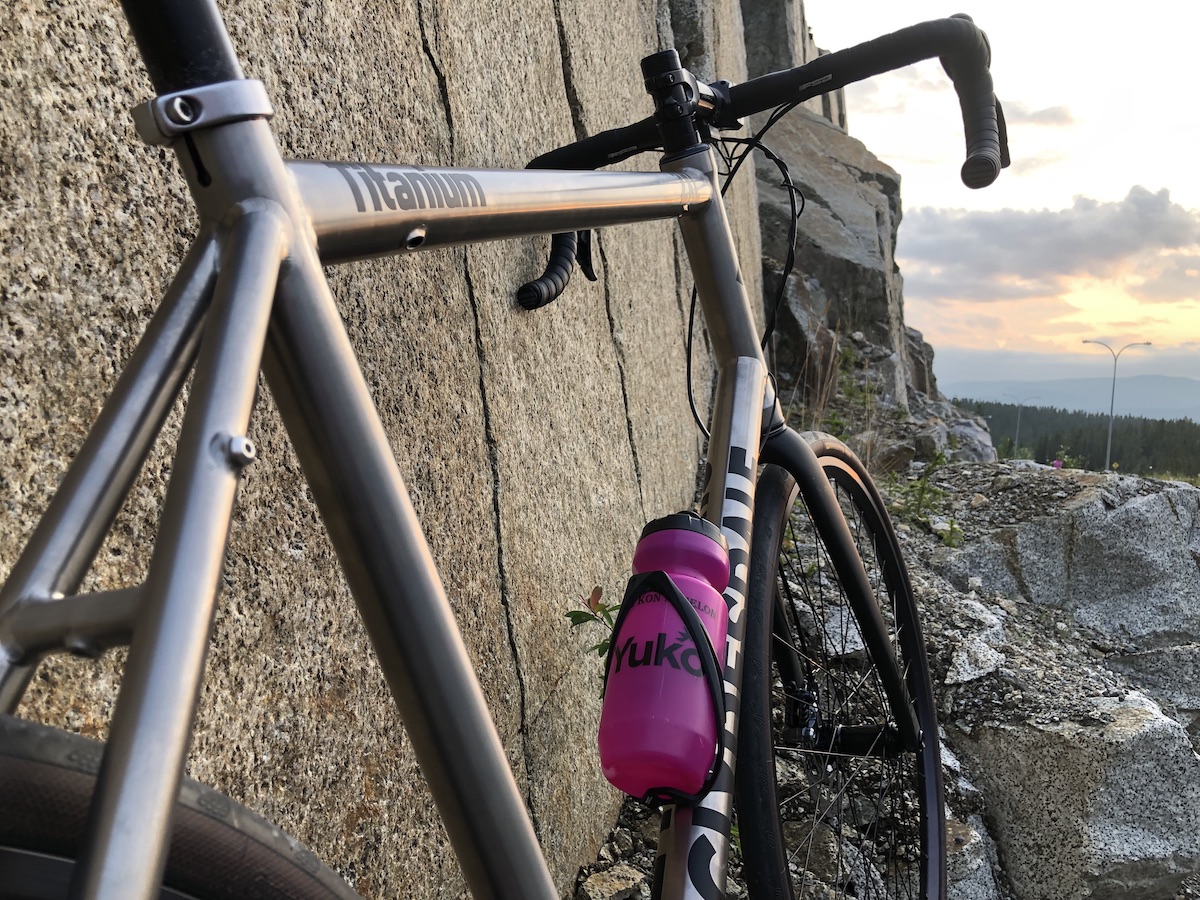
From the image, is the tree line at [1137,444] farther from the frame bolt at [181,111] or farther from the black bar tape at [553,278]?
the frame bolt at [181,111]

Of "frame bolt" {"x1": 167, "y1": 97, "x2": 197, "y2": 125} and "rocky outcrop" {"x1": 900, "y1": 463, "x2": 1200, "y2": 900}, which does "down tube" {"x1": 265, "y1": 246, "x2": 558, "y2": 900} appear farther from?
"rocky outcrop" {"x1": 900, "y1": 463, "x2": 1200, "y2": 900}

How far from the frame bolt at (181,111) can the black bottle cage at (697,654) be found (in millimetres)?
611

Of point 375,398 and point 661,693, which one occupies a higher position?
point 375,398

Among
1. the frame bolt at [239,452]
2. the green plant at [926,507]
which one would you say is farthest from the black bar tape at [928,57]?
the green plant at [926,507]

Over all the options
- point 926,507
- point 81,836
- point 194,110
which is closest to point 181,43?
point 194,110

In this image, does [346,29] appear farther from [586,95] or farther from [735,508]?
[586,95]

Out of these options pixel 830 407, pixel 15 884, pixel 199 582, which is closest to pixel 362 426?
pixel 199 582

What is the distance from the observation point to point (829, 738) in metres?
1.59

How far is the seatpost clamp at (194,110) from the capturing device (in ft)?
1.72

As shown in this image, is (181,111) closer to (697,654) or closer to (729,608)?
(697,654)

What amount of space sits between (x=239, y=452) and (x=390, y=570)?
146 millimetres

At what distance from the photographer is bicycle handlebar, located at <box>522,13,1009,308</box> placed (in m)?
1.32

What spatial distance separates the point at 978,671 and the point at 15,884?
267 centimetres

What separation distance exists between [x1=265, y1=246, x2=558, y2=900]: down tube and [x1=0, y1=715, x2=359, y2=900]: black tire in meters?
0.11
